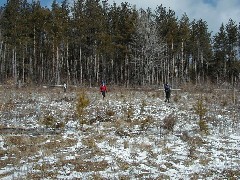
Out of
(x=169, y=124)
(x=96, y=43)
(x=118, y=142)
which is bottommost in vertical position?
(x=118, y=142)

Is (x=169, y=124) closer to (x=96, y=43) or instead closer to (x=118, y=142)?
(x=118, y=142)

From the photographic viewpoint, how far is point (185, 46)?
179 ft

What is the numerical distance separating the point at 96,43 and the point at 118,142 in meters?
34.9

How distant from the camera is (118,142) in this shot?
15.2m

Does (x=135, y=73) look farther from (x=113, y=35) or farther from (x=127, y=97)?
(x=127, y=97)

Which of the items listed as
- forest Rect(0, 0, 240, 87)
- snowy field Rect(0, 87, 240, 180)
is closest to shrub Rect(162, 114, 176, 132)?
snowy field Rect(0, 87, 240, 180)

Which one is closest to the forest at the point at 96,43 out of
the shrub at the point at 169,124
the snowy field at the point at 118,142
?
the snowy field at the point at 118,142

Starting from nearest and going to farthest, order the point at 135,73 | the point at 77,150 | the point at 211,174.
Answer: the point at 211,174, the point at 77,150, the point at 135,73

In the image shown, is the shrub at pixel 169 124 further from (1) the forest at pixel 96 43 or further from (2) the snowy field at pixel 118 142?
(1) the forest at pixel 96 43

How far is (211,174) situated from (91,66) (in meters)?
41.5

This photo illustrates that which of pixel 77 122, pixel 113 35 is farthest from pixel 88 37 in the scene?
pixel 77 122

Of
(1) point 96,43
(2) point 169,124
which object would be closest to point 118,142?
(2) point 169,124

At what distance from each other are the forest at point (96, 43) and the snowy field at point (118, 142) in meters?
22.2

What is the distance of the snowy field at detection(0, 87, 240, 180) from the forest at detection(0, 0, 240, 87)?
72.9 ft
